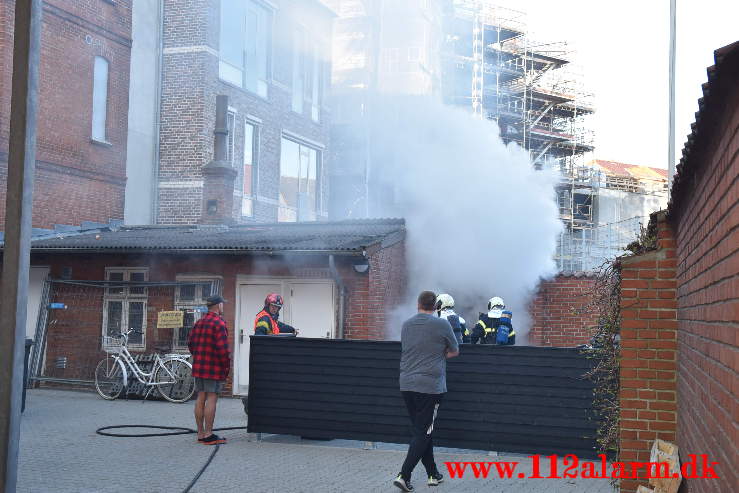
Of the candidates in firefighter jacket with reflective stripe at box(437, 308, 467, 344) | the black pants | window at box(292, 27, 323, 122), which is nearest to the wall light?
firefighter jacket with reflective stripe at box(437, 308, 467, 344)

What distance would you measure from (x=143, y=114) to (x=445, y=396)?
1870cm

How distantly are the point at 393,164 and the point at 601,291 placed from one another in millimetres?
20659

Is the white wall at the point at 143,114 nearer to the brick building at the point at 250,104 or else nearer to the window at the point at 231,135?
the brick building at the point at 250,104

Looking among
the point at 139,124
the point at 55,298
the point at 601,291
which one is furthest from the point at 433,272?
the point at 139,124

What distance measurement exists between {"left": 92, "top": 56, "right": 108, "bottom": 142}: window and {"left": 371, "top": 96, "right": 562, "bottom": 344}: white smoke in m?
8.65

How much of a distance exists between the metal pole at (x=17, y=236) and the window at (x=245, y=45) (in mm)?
20940

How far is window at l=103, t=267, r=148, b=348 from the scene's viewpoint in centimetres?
1634

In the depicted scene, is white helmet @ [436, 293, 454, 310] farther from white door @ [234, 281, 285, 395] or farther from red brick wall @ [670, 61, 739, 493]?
red brick wall @ [670, 61, 739, 493]

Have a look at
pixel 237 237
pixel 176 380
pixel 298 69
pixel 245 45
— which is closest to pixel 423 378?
pixel 176 380

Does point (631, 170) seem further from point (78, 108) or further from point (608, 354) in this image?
point (608, 354)

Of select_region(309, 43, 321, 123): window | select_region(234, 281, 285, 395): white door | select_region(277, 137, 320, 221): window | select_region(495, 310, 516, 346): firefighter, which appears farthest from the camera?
select_region(309, 43, 321, 123): window

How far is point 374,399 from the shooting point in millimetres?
9633

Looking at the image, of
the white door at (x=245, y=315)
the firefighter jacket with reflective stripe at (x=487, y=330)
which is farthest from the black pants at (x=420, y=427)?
the white door at (x=245, y=315)

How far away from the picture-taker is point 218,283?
15.9 m
